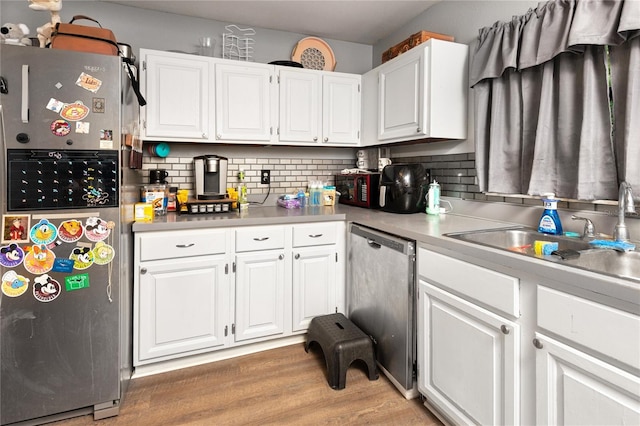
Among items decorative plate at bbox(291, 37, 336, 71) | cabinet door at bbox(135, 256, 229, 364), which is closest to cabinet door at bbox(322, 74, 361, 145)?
decorative plate at bbox(291, 37, 336, 71)

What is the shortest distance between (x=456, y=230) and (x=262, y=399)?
4.39 feet

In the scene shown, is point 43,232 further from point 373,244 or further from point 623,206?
point 623,206

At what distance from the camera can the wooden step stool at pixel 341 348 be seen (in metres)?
1.89

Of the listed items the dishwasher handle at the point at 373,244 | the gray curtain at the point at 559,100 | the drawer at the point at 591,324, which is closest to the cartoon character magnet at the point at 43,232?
the dishwasher handle at the point at 373,244

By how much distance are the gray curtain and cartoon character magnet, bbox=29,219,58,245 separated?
→ 229 centimetres

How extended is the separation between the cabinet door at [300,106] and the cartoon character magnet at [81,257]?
61.0 inches

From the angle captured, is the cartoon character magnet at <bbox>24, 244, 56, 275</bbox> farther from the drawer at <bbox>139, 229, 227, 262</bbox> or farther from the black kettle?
the black kettle

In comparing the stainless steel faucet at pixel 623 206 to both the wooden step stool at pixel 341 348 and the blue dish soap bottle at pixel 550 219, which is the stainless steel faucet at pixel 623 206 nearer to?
the blue dish soap bottle at pixel 550 219

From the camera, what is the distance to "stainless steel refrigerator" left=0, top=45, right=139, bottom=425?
1.50 meters

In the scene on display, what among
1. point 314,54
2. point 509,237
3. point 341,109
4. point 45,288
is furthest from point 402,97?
point 45,288

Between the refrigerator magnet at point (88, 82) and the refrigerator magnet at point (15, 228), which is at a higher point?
the refrigerator magnet at point (88, 82)

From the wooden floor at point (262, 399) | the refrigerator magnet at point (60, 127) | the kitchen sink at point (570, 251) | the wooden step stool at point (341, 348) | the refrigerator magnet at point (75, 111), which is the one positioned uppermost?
the refrigerator magnet at point (75, 111)

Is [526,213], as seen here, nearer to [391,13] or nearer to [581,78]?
[581,78]

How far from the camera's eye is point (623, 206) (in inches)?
54.3
